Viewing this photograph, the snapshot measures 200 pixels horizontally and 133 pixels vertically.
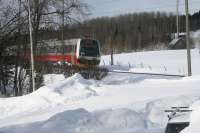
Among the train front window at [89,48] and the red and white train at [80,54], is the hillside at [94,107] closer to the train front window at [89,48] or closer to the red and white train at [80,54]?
the red and white train at [80,54]

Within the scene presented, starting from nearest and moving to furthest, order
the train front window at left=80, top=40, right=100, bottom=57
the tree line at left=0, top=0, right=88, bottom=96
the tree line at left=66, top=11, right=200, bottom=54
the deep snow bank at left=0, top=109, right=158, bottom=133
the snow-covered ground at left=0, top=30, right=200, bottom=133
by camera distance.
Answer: the deep snow bank at left=0, top=109, right=158, bottom=133 < the snow-covered ground at left=0, top=30, right=200, bottom=133 < the tree line at left=0, top=0, right=88, bottom=96 < the train front window at left=80, top=40, right=100, bottom=57 < the tree line at left=66, top=11, right=200, bottom=54

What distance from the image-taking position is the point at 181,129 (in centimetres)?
670

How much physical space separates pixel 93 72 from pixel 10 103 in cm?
1939

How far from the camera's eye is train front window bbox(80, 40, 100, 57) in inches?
2034

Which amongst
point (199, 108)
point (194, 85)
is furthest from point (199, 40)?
point (199, 108)

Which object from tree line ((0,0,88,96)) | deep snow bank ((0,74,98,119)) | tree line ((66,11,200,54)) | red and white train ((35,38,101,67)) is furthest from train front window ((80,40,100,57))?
tree line ((66,11,200,54))

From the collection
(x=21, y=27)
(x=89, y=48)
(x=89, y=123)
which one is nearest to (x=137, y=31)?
(x=89, y=48)

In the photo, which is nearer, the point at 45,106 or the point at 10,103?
the point at 45,106

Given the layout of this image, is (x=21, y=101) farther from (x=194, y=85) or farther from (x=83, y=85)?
(x=194, y=85)

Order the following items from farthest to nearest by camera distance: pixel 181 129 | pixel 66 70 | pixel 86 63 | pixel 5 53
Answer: pixel 86 63 < pixel 66 70 < pixel 5 53 < pixel 181 129

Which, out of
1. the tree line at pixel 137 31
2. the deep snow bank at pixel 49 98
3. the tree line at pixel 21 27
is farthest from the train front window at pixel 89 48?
the tree line at pixel 137 31

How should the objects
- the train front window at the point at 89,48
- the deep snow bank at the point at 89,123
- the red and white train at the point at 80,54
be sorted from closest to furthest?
the deep snow bank at the point at 89,123, the red and white train at the point at 80,54, the train front window at the point at 89,48

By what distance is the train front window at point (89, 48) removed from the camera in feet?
169

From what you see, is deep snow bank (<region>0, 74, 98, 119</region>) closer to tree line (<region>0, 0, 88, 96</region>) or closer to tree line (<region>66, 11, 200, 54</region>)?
tree line (<region>0, 0, 88, 96</region>)
